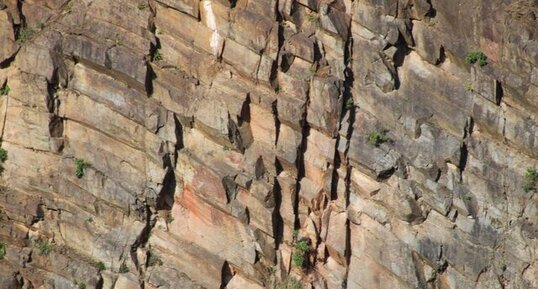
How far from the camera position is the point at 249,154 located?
1119 inches

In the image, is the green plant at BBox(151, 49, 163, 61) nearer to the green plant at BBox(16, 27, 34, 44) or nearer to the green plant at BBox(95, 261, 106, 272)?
the green plant at BBox(16, 27, 34, 44)

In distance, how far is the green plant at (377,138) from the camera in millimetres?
28609

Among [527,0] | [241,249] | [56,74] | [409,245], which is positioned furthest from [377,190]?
[56,74]

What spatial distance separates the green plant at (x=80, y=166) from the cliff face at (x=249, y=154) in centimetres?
3

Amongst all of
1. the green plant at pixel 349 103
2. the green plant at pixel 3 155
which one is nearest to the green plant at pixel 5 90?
the green plant at pixel 3 155

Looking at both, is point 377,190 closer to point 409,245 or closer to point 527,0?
point 409,245

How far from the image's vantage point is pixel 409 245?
2855 cm

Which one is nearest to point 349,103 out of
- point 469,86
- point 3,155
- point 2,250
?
point 469,86

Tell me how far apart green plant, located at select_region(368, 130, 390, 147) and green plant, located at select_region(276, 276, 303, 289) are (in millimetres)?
3440

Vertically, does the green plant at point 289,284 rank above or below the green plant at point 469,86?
below

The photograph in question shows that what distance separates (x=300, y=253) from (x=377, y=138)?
301 centimetres

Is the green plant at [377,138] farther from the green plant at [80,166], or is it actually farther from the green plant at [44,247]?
the green plant at [44,247]

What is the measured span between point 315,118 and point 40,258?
22.0ft

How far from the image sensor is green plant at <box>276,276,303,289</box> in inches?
1126
